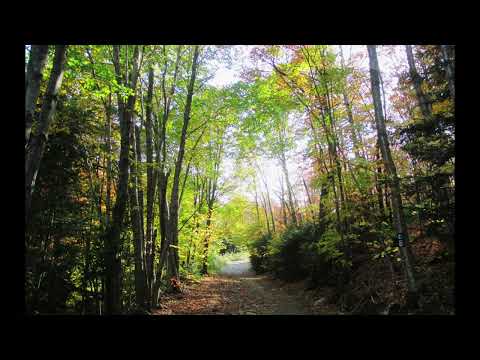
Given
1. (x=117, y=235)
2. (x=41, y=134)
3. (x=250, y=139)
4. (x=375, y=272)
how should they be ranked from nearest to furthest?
(x=41, y=134) → (x=117, y=235) → (x=375, y=272) → (x=250, y=139)

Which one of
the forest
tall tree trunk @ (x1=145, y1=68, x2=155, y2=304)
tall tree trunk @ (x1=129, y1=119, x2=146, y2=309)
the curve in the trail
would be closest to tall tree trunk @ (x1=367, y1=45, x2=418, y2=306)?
the forest

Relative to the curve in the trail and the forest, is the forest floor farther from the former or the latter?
the curve in the trail

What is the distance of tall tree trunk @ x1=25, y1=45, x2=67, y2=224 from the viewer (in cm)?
263

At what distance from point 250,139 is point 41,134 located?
897cm

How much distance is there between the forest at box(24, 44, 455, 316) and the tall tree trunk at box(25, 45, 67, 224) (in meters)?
0.01

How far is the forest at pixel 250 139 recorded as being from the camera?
159 inches

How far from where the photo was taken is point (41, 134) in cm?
279

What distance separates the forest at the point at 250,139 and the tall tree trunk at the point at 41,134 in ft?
0.04

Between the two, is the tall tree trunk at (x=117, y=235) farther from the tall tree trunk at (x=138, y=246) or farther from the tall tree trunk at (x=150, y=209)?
the tall tree trunk at (x=150, y=209)

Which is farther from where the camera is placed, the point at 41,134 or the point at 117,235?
the point at 117,235

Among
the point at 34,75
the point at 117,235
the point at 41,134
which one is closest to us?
the point at 34,75

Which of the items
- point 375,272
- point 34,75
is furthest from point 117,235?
point 375,272

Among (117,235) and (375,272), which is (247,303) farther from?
(117,235)

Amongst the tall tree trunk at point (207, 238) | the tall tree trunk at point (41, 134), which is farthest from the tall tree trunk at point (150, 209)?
the tall tree trunk at point (207, 238)
